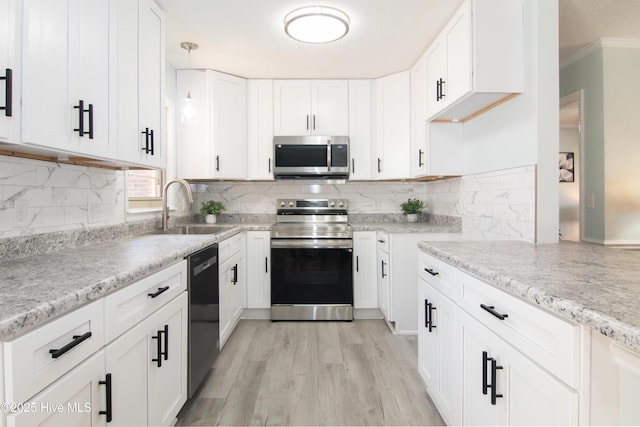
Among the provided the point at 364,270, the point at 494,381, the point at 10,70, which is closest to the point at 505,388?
the point at 494,381

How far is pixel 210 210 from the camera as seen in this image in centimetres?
328

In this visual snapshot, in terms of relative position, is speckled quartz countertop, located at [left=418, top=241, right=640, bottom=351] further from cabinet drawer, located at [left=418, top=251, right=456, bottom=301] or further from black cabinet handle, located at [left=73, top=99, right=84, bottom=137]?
black cabinet handle, located at [left=73, top=99, right=84, bottom=137]

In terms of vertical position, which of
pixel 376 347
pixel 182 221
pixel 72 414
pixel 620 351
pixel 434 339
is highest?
pixel 182 221

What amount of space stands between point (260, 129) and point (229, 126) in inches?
12.0

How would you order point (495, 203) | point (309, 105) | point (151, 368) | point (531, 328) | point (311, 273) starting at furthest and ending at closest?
point (309, 105), point (311, 273), point (495, 203), point (151, 368), point (531, 328)

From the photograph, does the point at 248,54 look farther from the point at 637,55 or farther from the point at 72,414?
the point at 637,55

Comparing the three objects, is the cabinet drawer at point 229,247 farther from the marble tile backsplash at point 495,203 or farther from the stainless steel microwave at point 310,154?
the marble tile backsplash at point 495,203

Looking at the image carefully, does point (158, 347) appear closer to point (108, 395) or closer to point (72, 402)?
point (108, 395)

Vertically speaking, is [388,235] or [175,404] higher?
[388,235]

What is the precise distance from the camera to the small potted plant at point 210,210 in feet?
10.7

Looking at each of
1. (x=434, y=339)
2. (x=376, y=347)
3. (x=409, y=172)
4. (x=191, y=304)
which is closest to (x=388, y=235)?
(x=409, y=172)

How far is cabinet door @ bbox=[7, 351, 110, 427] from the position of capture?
728 millimetres

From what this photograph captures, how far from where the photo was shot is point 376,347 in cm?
250

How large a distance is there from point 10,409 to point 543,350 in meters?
1.26
